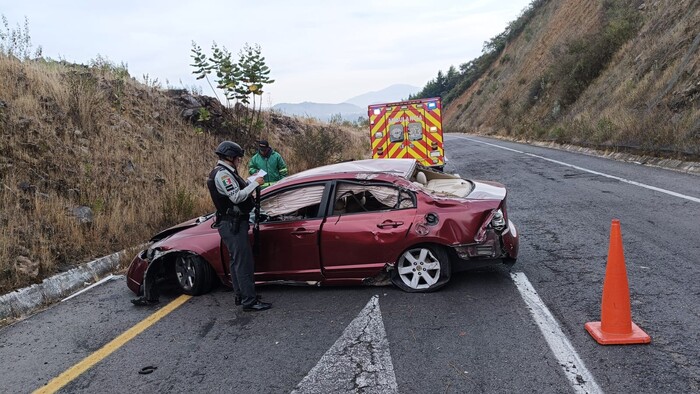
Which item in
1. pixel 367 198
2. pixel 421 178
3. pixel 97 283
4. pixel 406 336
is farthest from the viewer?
pixel 97 283

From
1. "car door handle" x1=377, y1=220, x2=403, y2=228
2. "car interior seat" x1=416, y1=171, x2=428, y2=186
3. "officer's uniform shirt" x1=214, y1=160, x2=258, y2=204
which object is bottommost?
"car door handle" x1=377, y1=220, x2=403, y2=228

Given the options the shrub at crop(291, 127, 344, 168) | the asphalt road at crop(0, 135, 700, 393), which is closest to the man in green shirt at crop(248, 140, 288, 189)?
the asphalt road at crop(0, 135, 700, 393)

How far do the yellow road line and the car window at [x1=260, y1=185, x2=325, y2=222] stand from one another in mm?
1359

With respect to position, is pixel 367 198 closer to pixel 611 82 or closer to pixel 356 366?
pixel 356 366

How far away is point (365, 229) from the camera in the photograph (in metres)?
5.44

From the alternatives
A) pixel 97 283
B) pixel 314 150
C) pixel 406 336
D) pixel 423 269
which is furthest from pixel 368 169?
pixel 314 150

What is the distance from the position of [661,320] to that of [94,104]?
11.5m

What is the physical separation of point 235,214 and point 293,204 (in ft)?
2.42

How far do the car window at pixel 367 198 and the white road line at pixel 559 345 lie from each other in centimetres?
148

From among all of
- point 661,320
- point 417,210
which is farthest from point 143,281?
point 661,320

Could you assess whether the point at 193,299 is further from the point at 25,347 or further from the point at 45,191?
the point at 45,191

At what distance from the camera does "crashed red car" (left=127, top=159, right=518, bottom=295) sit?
5.31 meters

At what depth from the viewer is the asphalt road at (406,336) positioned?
3.65 metres

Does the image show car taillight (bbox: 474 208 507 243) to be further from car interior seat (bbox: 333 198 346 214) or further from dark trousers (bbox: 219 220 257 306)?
dark trousers (bbox: 219 220 257 306)
